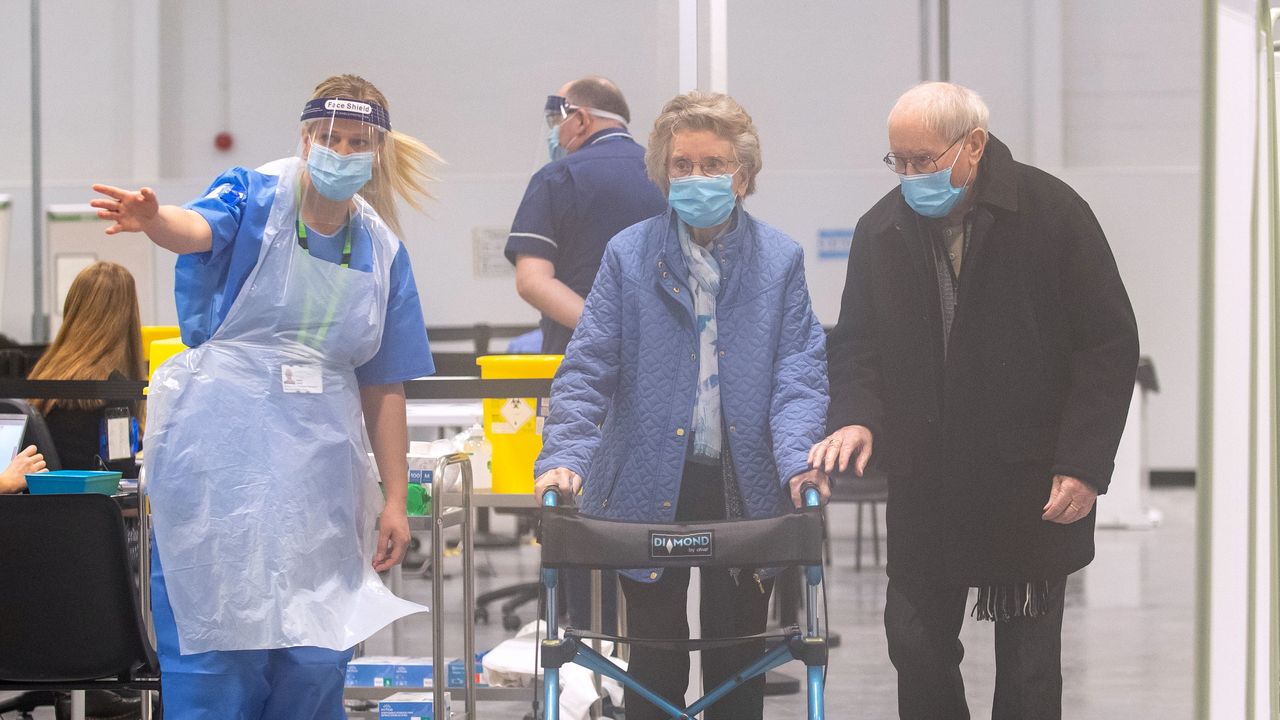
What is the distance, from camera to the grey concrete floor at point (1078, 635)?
3.56 meters

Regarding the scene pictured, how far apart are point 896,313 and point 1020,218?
0.27 metres

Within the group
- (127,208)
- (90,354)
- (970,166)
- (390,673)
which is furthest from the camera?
(90,354)

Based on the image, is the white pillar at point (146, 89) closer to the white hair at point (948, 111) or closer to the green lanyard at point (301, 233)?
the green lanyard at point (301, 233)

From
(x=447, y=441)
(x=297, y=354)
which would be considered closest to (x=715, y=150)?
(x=297, y=354)

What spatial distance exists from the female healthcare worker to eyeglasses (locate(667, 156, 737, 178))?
0.52 metres

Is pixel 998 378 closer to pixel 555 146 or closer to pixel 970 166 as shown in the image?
pixel 970 166

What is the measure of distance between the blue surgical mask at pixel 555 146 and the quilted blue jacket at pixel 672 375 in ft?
3.44

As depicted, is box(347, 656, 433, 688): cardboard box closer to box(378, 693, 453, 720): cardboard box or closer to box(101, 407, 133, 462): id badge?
box(378, 693, 453, 720): cardboard box

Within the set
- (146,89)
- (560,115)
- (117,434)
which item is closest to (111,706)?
(117,434)

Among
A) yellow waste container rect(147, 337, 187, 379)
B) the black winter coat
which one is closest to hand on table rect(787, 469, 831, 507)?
the black winter coat

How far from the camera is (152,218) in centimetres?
189

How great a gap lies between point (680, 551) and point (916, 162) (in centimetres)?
79

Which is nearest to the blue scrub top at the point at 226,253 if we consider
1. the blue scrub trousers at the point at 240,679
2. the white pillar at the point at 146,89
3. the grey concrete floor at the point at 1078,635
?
the blue scrub trousers at the point at 240,679

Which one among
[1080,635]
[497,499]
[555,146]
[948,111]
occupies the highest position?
[555,146]
